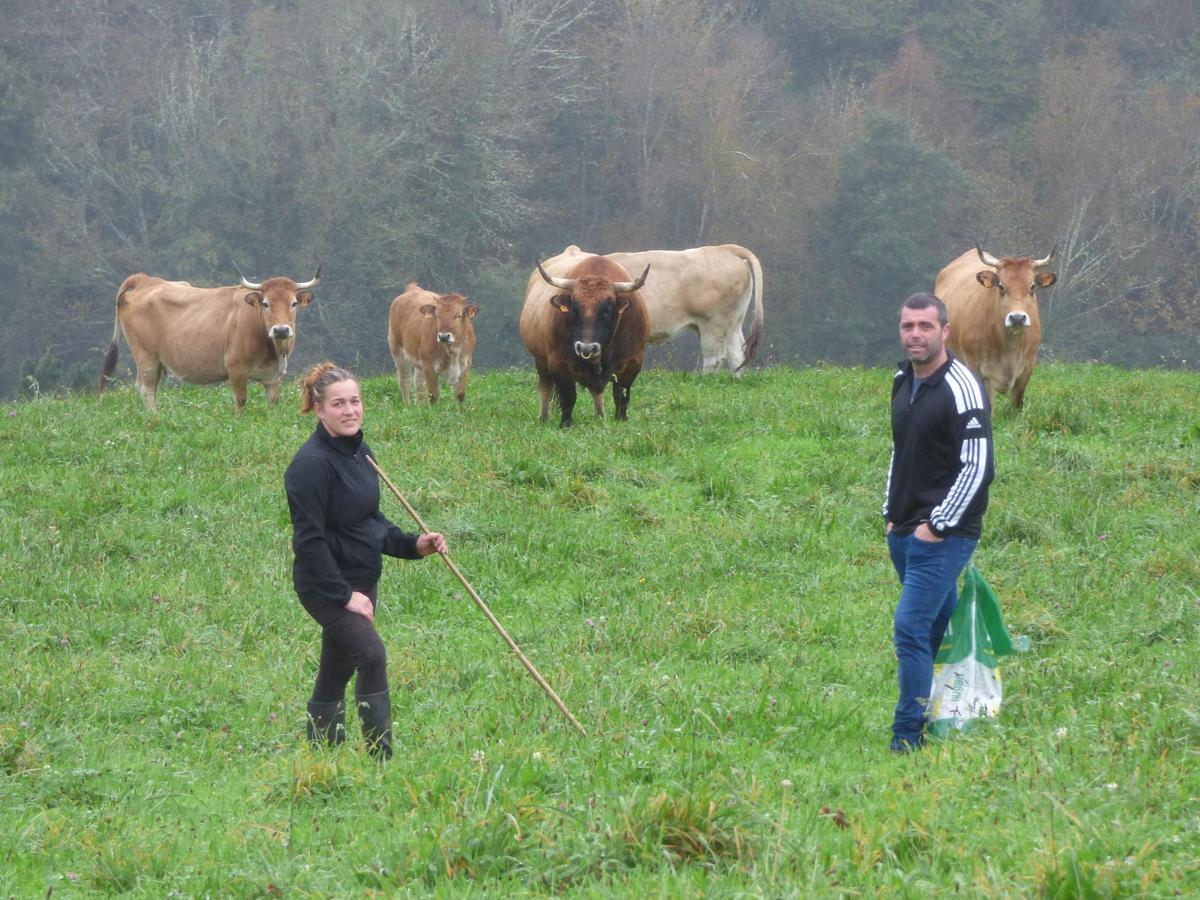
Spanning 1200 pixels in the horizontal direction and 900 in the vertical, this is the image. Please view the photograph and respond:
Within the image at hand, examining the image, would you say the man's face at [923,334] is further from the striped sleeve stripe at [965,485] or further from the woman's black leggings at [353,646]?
the woman's black leggings at [353,646]

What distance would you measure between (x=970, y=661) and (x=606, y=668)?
205 cm

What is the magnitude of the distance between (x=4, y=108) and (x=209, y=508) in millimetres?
41419

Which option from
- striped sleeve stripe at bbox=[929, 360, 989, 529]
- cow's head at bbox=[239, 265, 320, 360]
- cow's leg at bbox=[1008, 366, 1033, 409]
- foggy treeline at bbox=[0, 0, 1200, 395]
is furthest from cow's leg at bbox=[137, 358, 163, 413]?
foggy treeline at bbox=[0, 0, 1200, 395]

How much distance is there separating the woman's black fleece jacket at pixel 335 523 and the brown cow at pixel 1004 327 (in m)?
9.07

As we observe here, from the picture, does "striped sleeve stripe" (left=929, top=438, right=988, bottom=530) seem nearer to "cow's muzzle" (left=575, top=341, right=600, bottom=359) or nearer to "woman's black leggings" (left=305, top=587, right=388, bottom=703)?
"woman's black leggings" (left=305, top=587, right=388, bottom=703)

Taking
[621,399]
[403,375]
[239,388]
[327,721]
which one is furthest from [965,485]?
[403,375]

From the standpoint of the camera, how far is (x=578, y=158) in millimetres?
54125

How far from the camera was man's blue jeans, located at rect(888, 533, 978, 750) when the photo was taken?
656 cm

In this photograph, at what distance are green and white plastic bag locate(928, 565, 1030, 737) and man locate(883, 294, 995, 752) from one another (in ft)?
0.28

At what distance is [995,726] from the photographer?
6.36 metres

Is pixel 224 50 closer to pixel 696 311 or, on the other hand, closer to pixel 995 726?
pixel 696 311

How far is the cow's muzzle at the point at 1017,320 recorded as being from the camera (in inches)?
567

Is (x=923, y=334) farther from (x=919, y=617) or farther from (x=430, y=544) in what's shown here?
(x=430, y=544)

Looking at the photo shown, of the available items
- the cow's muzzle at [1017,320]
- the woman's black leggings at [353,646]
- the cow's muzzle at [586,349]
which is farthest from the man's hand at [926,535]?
the cow's muzzle at [586,349]
